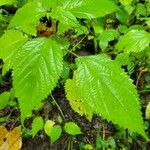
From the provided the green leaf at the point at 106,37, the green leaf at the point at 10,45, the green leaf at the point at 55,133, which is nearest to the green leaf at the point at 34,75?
the green leaf at the point at 10,45

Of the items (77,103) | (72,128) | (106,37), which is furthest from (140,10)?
(72,128)

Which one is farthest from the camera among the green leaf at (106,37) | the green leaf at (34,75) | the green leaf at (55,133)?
the green leaf at (106,37)

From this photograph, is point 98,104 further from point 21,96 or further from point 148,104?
point 148,104

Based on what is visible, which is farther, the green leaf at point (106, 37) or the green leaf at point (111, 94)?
the green leaf at point (106, 37)

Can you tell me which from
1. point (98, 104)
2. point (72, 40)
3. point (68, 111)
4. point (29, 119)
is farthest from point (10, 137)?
point (98, 104)

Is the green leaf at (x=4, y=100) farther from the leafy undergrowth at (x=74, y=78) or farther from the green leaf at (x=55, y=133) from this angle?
the green leaf at (x=55, y=133)

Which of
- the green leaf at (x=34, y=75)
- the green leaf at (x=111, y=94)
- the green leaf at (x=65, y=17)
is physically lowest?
the green leaf at (x=111, y=94)

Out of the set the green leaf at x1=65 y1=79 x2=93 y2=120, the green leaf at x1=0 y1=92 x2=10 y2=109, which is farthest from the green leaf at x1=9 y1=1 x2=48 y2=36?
the green leaf at x1=0 y1=92 x2=10 y2=109

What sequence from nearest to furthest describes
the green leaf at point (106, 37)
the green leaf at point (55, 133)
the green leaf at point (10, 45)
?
the green leaf at point (10, 45) < the green leaf at point (55, 133) < the green leaf at point (106, 37)
